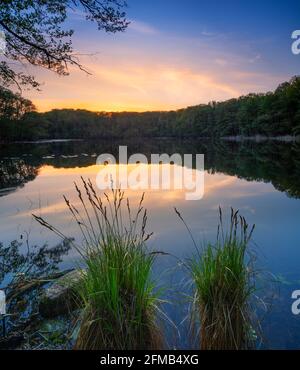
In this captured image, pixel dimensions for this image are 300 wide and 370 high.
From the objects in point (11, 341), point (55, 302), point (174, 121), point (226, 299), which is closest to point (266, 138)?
point (174, 121)

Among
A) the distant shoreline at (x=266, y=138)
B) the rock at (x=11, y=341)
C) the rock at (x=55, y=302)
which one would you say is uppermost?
the distant shoreline at (x=266, y=138)

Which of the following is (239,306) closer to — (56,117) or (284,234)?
(284,234)

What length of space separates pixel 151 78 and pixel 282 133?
7508 cm

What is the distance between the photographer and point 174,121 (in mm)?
156500

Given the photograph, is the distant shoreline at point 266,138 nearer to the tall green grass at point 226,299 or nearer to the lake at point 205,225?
the lake at point 205,225

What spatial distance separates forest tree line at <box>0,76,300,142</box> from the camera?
70812 mm

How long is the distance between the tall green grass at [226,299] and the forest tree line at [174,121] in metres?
33.1

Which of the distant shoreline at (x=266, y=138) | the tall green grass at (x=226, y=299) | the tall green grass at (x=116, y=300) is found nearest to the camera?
the tall green grass at (x=116, y=300)

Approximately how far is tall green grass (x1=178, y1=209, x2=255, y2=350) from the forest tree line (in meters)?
33.1

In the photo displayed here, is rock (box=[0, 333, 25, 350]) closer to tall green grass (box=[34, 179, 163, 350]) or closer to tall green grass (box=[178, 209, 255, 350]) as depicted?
tall green grass (box=[34, 179, 163, 350])

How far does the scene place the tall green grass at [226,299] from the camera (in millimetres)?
3142

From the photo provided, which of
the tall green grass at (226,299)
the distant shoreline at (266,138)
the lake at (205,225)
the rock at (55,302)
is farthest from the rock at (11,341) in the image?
the distant shoreline at (266,138)

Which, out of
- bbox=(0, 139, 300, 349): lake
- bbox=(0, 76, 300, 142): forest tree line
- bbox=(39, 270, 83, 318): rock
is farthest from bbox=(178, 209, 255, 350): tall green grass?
bbox=(0, 76, 300, 142): forest tree line
